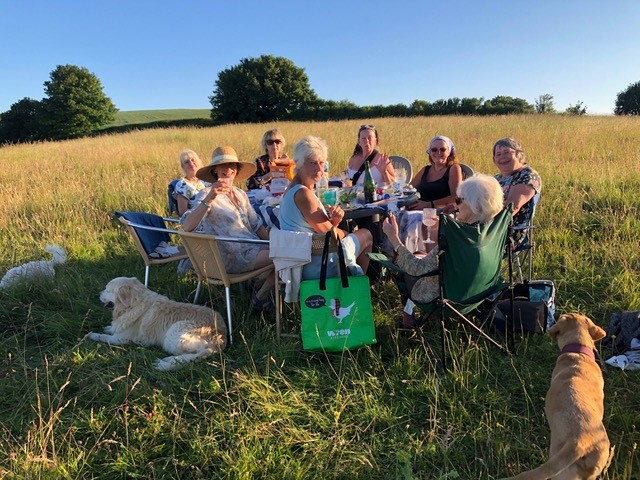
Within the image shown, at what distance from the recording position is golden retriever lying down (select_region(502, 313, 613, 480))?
159 cm

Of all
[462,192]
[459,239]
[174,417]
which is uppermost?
[462,192]

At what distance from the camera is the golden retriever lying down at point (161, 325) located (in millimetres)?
2939

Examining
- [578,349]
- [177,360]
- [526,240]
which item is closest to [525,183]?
[526,240]

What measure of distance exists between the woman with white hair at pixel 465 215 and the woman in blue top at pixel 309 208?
48 centimetres

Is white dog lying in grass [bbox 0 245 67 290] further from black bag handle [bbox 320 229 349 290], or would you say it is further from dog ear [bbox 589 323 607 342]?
dog ear [bbox 589 323 607 342]

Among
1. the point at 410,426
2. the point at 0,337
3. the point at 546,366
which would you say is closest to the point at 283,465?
Answer: the point at 410,426

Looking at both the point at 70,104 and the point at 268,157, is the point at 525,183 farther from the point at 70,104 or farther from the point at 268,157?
the point at 70,104

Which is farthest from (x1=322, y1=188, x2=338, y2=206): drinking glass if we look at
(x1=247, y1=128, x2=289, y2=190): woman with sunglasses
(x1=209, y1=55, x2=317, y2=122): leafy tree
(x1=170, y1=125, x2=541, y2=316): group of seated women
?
(x1=209, y1=55, x2=317, y2=122): leafy tree

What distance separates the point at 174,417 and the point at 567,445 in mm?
2020

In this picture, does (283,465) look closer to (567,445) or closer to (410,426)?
(410,426)

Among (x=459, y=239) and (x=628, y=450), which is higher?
(x=459, y=239)

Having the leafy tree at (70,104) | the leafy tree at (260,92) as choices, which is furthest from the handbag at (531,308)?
the leafy tree at (70,104)

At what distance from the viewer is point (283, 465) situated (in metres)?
1.97

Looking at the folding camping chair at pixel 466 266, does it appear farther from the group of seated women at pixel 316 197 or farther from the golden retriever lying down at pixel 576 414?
the golden retriever lying down at pixel 576 414
